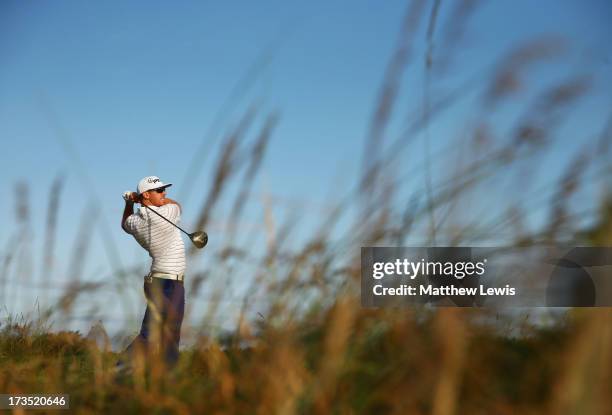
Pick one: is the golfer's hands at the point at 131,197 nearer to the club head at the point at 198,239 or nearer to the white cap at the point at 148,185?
the white cap at the point at 148,185

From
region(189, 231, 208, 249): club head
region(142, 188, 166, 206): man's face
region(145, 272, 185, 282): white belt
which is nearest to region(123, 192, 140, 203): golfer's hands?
region(142, 188, 166, 206): man's face

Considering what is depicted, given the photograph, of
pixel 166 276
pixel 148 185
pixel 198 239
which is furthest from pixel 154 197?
pixel 198 239

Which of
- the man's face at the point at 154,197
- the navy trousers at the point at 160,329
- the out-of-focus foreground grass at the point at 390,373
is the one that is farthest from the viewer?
the man's face at the point at 154,197

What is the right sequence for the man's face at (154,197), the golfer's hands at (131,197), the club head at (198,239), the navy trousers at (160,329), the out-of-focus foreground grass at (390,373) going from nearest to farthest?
the out-of-focus foreground grass at (390,373) → the navy trousers at (160,329) → the club head at (198,239) → the golfer's hands at (131,197) → the man's face at (154,197)

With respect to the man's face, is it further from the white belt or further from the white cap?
the white belt

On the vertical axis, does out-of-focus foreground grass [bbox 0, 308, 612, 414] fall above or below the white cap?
below

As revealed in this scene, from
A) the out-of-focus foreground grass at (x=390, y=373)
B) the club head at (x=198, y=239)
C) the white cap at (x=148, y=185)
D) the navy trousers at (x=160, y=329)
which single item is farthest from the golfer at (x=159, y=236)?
the out-of-focus foreground grass at (x=390, y=373)

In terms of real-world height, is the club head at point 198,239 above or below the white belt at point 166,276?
below

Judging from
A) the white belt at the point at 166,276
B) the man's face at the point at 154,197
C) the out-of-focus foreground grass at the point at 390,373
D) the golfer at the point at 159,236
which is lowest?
the out-of-focus foreground grass at the point at 390,373

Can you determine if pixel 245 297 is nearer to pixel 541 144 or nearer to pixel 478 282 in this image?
pixel 478 282

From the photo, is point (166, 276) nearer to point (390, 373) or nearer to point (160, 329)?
point (160, 329)

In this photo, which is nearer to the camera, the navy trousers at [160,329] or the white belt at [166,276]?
the navy trousers at [160,329]

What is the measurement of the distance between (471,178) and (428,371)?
33.1 inches

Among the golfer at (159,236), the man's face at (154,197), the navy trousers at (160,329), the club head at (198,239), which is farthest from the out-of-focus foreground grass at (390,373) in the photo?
the man's face at (154,197)
